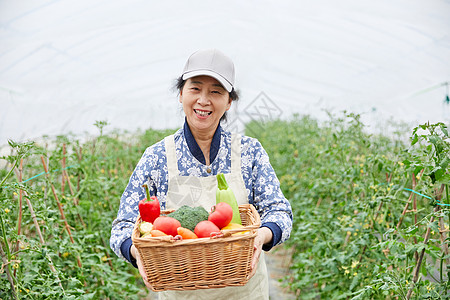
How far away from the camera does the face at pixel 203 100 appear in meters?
1.76

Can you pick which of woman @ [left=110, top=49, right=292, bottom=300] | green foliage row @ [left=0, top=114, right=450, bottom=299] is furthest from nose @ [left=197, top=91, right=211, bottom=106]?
green foliage row @ [left=0, top=114, right=450, bottom=299]

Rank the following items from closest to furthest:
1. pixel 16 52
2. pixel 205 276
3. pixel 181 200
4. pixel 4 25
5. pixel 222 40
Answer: pixel 205 276 < pixel 181 200 < pixel 4 25 < pixel 16 52 < pixel 222 40

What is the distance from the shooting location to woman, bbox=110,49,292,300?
5.73 ft

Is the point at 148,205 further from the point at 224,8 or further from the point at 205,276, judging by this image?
the point at 224,8

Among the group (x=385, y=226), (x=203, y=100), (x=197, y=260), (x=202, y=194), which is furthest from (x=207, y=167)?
(x=385, y=226)

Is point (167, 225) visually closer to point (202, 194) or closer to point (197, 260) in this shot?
point (197, 260)

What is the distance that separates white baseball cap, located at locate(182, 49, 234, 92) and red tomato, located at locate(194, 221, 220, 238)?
57 centimetres

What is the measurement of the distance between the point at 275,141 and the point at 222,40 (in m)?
2.50

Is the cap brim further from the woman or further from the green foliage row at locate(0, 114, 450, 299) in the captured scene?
the green foliage row at locate(0, 114, 450, 299)

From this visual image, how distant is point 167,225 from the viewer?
1474 millimetres

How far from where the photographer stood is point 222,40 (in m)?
8.19

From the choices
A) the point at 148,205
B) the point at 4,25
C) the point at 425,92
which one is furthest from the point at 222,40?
the point at 148,205

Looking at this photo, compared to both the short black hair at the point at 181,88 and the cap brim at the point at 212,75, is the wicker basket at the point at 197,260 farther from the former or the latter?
the short black hair at the point at 181,88

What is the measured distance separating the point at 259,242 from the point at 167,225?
348mm
